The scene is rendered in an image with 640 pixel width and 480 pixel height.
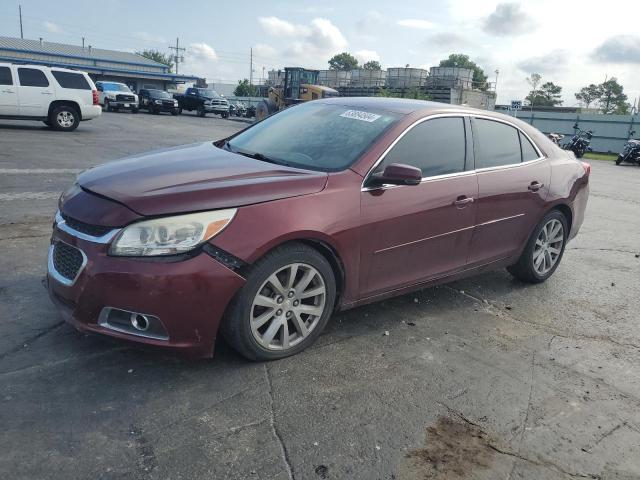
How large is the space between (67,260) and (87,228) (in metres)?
0.26

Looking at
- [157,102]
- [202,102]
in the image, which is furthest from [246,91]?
[157,102]

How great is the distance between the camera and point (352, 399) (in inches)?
120

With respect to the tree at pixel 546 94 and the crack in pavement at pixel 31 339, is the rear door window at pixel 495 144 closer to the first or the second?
the crack in pavement at pixel 31 339

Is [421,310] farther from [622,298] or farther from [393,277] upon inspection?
[622,298]

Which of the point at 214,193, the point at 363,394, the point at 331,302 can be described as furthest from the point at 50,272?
the point at 363,394

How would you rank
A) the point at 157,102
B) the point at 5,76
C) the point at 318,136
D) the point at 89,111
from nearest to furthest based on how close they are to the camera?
the point at 318,136, the point at 5,76, the point at 89,111, the point at 157,102

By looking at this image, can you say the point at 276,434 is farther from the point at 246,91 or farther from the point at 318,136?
the point at 246,91

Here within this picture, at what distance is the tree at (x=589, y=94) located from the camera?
3826 inches

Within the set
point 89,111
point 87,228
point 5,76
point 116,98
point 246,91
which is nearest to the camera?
point 87,228

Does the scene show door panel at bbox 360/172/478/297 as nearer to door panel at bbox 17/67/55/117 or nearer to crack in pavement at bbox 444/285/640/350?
crack in pavement at bbox 444/285/640/350

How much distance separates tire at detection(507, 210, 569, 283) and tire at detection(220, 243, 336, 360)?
7.76ft

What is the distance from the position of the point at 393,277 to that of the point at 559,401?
4.20 feet

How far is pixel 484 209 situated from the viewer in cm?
432

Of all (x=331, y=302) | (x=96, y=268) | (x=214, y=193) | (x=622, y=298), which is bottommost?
(x=622, y=298)
